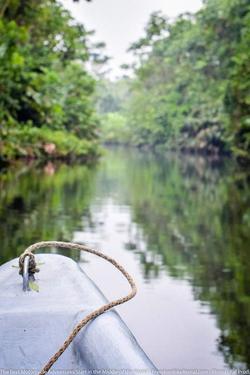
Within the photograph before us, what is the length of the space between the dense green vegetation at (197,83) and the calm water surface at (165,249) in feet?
26.4

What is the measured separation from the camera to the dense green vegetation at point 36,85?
48.3 feet

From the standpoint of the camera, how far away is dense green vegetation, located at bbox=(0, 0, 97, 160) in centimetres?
1473

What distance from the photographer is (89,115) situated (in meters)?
27.8

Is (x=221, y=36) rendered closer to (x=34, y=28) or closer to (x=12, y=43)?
(x=34, y=28)

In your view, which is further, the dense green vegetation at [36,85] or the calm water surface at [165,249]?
the dense green vegetation at [36,85]

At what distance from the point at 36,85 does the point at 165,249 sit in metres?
13.0

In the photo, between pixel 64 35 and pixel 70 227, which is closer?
pixel 70 227

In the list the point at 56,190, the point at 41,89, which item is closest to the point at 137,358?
the point at 56,190

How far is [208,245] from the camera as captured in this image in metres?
5.25

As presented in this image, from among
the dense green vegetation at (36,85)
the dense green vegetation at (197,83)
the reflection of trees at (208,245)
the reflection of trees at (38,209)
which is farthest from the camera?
the dense green vegetation at (197,83)

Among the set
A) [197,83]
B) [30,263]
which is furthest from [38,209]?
[197,83]

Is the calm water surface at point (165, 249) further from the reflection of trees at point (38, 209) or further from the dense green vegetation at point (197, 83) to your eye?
the dense green vegetation at point (197, 83)

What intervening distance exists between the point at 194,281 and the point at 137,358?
2557 millimetres

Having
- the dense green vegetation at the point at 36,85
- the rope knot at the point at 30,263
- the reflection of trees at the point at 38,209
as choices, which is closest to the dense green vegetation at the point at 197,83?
the dense green vegetation at the point at 36,85
